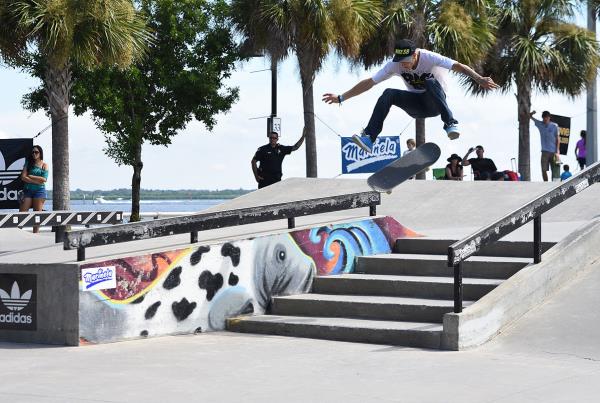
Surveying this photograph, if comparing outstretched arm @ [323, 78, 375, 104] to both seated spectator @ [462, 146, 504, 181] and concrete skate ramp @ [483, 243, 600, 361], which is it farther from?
seated spectator @ [462, 146, 504, 181]

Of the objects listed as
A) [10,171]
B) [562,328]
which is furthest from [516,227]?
[10,171]

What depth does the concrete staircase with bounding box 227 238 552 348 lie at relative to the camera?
8.75 metres

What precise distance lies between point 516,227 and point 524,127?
24.0 metres

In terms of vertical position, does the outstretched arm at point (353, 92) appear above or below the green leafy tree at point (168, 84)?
below

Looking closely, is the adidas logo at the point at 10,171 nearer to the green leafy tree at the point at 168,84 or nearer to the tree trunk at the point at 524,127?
the green leafy tree at the point at 168,84

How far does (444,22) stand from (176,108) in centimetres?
924

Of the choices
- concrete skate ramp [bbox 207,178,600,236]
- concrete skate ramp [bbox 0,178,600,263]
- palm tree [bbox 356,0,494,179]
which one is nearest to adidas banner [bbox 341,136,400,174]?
palm tree [bbox 356,0,494,179]

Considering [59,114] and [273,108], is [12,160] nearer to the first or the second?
[59,114]

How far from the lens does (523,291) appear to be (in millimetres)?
8812

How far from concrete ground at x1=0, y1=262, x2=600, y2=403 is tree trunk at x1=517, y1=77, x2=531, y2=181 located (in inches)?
925

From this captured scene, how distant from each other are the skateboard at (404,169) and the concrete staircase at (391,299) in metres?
1.29

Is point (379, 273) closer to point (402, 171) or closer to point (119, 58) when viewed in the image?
point (402, 171)

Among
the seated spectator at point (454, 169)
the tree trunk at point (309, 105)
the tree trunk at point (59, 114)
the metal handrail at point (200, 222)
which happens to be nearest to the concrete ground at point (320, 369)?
the metal handrail at point (200, 222)

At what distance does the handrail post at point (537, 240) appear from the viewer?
30.0 ft
